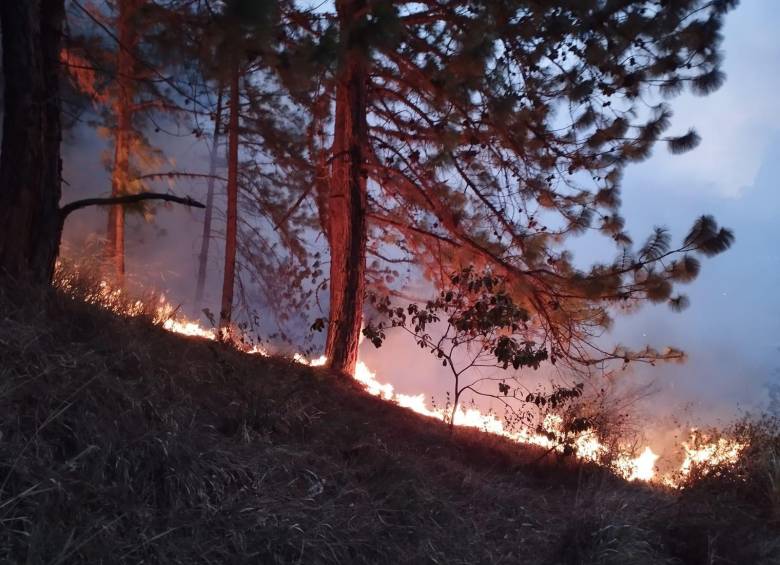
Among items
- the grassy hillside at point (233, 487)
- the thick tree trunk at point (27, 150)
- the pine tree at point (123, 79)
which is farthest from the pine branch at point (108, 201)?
the grassy hillside at point (233, 487)

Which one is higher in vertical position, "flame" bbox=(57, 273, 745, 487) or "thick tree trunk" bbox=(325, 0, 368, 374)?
"thick tree trunk" bbox=(325, 0, 368, 374)

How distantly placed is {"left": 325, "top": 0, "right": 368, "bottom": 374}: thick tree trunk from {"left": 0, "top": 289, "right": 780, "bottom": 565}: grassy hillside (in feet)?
12.4

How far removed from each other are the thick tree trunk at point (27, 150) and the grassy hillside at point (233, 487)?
64 centimetres

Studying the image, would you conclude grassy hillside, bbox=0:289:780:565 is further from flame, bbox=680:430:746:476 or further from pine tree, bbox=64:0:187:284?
pine tree, bbox=64:0:187:284

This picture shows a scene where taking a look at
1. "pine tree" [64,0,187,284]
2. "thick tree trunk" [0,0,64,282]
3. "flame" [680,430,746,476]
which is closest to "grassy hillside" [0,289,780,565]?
"flame" [680,430,746,476]

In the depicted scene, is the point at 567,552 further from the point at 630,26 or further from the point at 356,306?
the point at 356,306

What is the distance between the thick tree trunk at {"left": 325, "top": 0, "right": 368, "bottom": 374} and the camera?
9.79 m

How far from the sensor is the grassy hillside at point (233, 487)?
121 inches

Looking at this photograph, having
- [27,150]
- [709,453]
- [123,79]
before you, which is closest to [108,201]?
[27,150]

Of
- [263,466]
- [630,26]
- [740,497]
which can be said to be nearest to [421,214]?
[630,26]

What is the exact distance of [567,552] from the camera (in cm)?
402

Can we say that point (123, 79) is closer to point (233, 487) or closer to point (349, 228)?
point (349, 228)

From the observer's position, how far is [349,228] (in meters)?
9.91

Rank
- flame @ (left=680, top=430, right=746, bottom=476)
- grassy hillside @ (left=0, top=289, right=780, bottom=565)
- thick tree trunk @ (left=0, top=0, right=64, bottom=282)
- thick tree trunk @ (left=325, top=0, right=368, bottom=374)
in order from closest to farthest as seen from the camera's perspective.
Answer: grassy hillside @ (left=0, top=289, right=780, bottom=565), thick tree trunk @ (left=0, top=0, right=64, bottom=282), flame @ (left=680, top=430, right=746, bottom=476), thick tree trunk @ (left=325, top=0, right=368, bottom=374)
